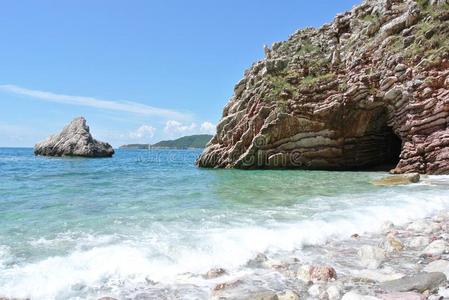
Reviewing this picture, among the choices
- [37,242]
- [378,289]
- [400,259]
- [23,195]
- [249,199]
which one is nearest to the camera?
[378,289]

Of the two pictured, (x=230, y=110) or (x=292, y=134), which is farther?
(x=230, y=110)

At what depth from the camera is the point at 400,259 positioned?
7.83m

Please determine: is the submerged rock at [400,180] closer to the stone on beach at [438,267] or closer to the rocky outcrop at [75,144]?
the stone on beach at [438,267]

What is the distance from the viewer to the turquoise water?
6992 millimetres

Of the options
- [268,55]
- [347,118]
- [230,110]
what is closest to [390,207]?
[347,118]

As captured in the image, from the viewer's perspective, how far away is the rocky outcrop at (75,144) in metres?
82.9

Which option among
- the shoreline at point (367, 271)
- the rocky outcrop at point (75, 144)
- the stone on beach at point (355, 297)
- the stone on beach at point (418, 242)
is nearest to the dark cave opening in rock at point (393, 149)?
the shoreline at point (367, 271)

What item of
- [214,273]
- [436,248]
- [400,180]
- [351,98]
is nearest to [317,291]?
[214,273]

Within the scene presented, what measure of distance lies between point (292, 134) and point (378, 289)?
30.1m

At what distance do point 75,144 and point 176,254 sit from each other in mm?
81619

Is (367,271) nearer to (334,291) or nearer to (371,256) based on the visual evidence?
(371,256)

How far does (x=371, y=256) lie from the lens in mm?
7922

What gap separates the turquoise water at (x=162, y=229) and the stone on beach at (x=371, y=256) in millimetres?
1407

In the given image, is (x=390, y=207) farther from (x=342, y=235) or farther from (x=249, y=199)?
(x=249, y=199)
